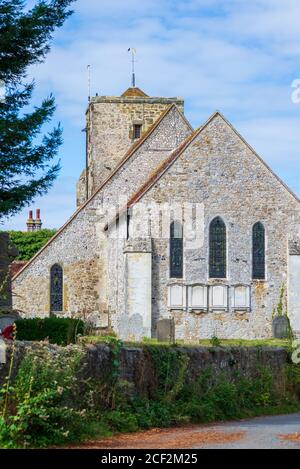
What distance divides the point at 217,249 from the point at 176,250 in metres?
1.52

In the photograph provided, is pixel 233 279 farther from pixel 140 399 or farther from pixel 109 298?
pixel 140 399

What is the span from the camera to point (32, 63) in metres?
24.2

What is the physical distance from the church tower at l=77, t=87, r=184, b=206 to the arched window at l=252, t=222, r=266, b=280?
46.5 ft

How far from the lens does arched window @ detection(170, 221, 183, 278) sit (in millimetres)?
39750

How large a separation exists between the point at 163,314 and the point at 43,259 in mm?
6306

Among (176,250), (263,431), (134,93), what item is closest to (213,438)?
(263,431)

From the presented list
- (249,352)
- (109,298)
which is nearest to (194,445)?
(249,352)

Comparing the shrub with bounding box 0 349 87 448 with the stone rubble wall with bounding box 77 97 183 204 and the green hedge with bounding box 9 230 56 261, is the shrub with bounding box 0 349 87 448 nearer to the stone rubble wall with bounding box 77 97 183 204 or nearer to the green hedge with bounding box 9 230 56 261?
the stone rubble wall with bounding box 77 97 183 204

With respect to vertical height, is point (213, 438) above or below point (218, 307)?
below

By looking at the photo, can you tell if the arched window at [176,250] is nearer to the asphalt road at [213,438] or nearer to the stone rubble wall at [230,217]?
the stone rubble wall at [230,217]

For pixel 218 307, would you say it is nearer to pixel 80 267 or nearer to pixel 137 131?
pixel 80 267

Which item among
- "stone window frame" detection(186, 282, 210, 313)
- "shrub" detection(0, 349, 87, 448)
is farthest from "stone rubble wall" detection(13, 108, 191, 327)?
"shrub" detection(0, 349, 87, 448)

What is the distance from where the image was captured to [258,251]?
40.5 m

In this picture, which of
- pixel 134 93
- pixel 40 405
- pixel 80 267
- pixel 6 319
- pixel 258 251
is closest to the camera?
pixel 40 405
